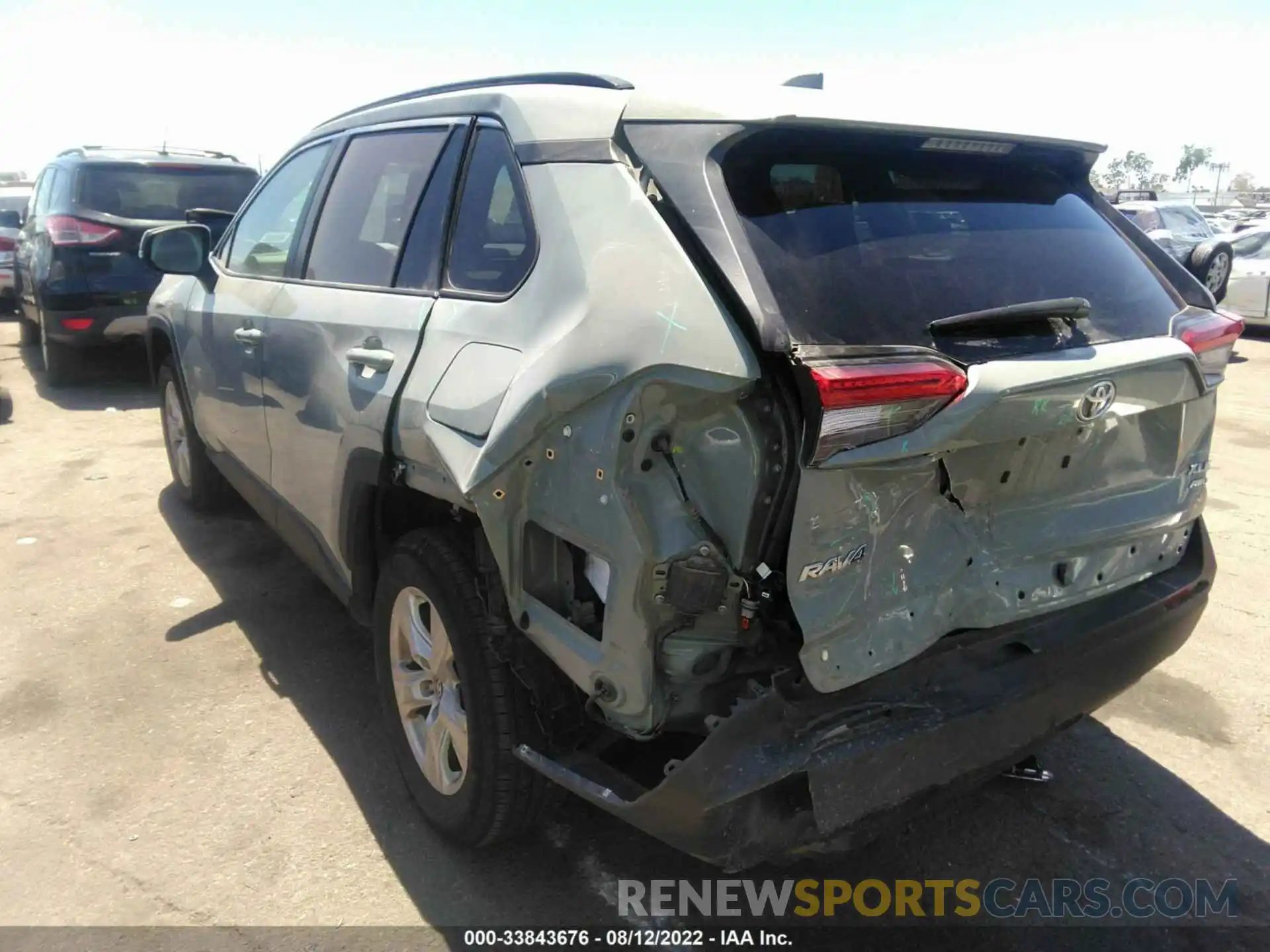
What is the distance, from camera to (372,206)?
127 inches

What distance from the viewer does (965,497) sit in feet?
6.97

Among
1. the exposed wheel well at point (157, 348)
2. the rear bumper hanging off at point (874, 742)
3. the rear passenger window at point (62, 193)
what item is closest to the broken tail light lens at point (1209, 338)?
the rear bumper hanging off at point (874, 742)

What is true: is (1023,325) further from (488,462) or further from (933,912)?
(933,912)

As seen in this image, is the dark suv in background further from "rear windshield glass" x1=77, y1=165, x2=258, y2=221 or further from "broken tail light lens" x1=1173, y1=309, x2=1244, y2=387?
"broken tail light lens" x1=1173, y1=309, x2=1244, y2=387

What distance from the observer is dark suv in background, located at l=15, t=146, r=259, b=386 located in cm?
816

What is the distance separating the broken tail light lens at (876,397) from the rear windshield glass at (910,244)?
11cm

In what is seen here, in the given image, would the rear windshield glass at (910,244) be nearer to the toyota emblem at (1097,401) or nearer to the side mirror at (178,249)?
the toyota emblem at (1097,401)

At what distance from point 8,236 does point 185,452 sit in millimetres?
10295

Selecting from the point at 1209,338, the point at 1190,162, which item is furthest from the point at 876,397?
the point at 1190,162

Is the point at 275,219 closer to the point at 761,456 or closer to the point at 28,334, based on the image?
the point at 761,456

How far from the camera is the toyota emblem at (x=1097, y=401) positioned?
6.91 feet

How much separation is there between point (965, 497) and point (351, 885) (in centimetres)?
193

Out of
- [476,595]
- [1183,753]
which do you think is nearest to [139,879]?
[476,595]

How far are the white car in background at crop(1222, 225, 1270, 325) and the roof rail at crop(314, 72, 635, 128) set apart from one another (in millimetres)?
12448
